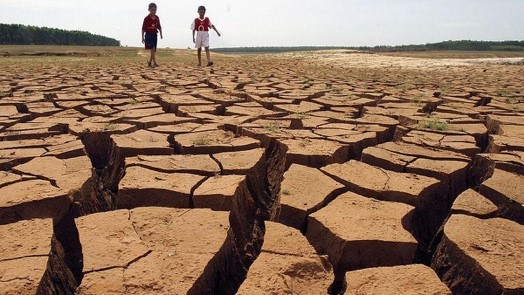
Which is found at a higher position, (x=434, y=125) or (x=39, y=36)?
(x=39, y=36)

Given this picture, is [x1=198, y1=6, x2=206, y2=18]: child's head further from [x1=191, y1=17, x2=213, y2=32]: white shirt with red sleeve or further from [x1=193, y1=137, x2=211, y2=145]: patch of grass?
[x1=193, y1=137, x2=211, y2=145]: patch of grass

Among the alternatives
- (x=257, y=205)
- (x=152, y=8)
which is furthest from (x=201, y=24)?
(x=257, y=205)

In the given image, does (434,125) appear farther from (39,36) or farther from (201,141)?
(39,36)

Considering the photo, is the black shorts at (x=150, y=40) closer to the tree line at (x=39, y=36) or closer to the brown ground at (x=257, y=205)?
the brown ground at (x=257, y=205)

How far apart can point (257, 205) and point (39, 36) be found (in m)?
44.2

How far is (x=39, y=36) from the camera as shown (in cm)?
3938

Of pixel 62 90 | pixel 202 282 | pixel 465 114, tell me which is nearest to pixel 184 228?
pixel 202 282

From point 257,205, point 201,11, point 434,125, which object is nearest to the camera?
point 257,205

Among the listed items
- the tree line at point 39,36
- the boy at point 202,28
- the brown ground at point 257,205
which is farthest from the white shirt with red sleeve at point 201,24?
the tree line at point 39,36

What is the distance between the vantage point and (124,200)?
1.84m

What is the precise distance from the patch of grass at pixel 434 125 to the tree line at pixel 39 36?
131 feet

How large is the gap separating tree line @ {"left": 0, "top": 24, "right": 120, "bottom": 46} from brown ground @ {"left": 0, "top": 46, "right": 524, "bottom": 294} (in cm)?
3827

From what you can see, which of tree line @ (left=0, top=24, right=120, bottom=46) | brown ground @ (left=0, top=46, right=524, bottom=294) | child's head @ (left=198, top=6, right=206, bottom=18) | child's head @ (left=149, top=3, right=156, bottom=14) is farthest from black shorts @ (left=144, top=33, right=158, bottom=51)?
tree line @ (left=0, top=24, right=120, bottom=46)

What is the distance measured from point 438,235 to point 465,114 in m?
2.52
